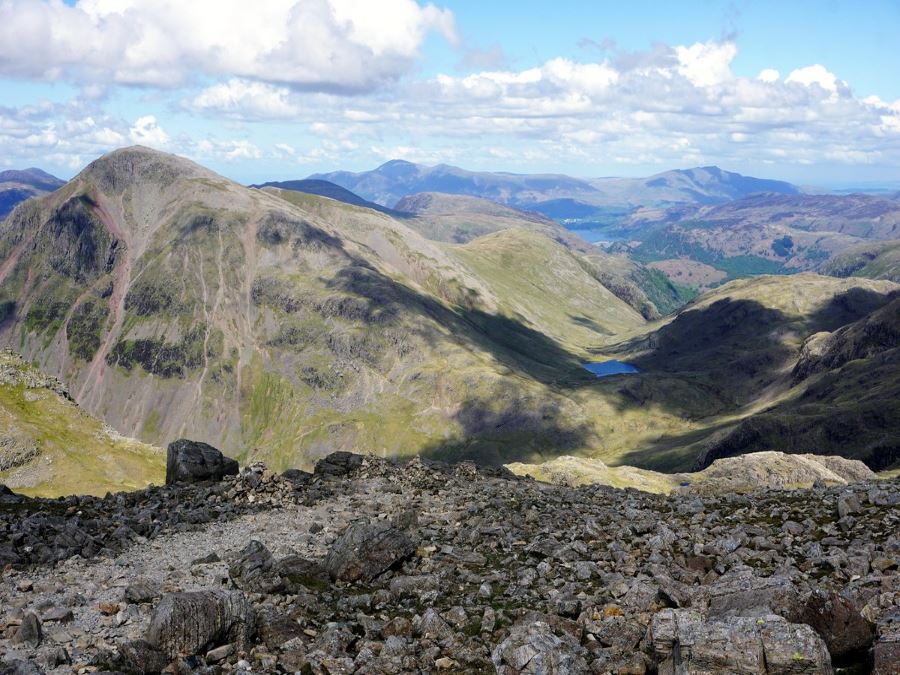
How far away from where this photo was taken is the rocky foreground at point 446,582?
69.4 ft

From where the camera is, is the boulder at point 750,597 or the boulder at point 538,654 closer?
the boulder at point 538,654

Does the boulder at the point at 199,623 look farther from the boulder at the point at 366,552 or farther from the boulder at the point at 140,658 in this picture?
the boulder at the point at 366,552

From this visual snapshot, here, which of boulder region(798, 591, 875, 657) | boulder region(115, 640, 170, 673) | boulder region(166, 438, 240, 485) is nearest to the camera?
boulder region(798, 591, 875, 657)

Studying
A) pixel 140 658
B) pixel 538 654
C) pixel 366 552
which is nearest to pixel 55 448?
pixel 366 552

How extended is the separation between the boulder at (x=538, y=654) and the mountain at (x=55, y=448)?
95740 millimetres

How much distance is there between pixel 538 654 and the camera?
70.4 ft

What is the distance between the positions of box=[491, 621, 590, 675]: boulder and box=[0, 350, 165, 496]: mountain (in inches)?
3769

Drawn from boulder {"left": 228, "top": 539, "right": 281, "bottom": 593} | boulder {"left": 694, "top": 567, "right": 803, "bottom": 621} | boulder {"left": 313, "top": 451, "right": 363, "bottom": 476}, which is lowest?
boulder {"left": 313, "top": 451, "right": 363, "bottom": 476}

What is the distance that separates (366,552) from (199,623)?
9995mm

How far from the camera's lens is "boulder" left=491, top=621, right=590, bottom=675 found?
21.1 metres

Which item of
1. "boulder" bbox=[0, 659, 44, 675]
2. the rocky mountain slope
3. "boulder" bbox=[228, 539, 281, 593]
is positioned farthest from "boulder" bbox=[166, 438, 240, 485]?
the rocky mountain slope

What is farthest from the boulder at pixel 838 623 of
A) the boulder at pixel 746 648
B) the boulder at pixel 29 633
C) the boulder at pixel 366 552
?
the boulder at pixel 29 633

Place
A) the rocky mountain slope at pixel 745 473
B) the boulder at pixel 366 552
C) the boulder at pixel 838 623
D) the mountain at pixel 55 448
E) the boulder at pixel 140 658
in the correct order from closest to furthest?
Result: the boulder at pixel 838 623, the boulder at pixel 140 658, the boulder at pixel 366 552, the mountain at pixel 55 448, the rocky mountain slope at pixel 745 473

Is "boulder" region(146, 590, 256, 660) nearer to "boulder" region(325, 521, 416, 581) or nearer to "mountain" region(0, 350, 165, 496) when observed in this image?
"boulder" region(325, 521, 416, 581)
